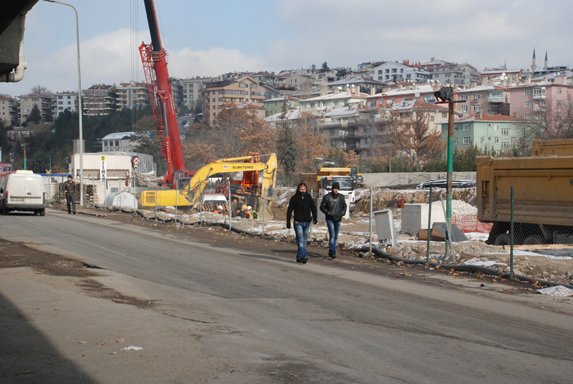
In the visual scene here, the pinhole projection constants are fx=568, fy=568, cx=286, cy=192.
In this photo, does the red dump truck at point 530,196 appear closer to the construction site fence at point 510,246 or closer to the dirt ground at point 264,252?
the construction site fence at point 510,246

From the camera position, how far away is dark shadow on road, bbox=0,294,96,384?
5180mm

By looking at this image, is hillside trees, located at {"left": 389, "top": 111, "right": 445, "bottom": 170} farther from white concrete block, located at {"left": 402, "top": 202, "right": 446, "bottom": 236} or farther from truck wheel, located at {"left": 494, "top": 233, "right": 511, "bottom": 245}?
truck wheel, located at {"left": 494, "top": 233, "right": 511, "bottom": 245}

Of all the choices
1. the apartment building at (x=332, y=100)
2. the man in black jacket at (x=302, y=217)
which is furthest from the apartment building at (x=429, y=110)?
the man in black jacket at (x=302, y=217)

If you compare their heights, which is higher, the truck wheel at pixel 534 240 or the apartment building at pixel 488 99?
the apartment building at pixel 488 99

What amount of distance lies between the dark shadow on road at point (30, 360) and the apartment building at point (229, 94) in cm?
Result: 13787

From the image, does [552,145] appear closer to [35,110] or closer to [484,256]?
[484,256]

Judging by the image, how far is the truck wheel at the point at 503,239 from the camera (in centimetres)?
1745

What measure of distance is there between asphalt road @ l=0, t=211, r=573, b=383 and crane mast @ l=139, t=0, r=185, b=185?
73.4 ft

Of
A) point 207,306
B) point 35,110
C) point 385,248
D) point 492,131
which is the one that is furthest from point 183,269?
point 35,110

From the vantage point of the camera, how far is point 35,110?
186 meters

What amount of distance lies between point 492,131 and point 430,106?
10.6 m

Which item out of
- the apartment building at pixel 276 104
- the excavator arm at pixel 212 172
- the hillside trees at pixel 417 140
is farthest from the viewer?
the apartment building at pixel 276 104

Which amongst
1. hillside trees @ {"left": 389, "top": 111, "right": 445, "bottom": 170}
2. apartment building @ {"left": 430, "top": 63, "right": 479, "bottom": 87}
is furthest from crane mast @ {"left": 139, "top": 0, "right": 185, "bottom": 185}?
apartment building @ {"left": 430, "top": 63, "right": 479, "bottom": 87}

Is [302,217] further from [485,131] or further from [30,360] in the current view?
[485,131]
